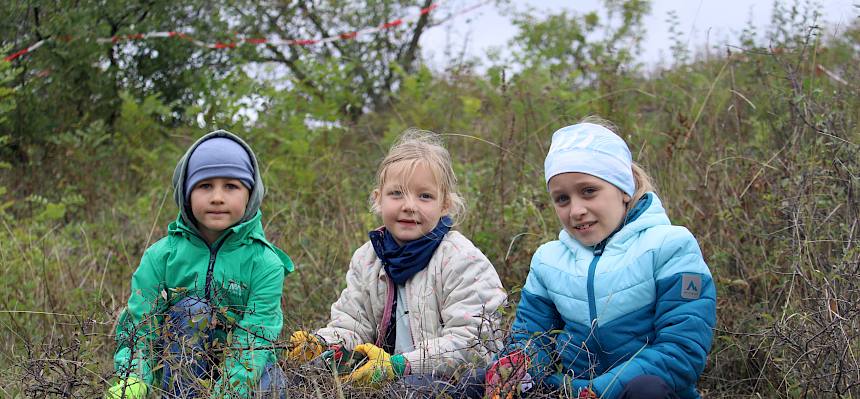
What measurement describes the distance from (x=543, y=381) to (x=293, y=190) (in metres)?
3.22

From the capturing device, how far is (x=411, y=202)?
3748 mm

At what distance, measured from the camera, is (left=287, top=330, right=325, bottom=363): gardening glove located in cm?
309

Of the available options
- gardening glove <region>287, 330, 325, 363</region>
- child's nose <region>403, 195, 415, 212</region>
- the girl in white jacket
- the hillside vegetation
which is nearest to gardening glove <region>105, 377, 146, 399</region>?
the hillside vegetation

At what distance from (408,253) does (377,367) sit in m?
0.54

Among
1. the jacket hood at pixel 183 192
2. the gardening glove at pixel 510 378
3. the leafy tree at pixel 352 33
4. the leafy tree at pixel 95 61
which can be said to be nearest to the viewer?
the gardening glove at pixel 510 378

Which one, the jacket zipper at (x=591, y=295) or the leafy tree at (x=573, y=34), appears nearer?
the jacket zipper at (x=591, y=295)

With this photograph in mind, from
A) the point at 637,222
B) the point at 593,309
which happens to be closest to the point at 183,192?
the point at 593,309

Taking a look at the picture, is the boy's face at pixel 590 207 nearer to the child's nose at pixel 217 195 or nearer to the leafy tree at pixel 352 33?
the child's nose at pixel 217 195

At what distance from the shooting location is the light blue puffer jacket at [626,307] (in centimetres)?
313

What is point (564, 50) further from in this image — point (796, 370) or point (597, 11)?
point (796, 370)

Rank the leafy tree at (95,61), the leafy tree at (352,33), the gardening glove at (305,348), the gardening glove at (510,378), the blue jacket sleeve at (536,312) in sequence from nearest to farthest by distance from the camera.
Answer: the gardening glove at (510,378) < the gardening glove at (305,348) < the blue jacket sleeve at (536,312) < the leafy tree at (95,61) < the leafy tree at (352,33)

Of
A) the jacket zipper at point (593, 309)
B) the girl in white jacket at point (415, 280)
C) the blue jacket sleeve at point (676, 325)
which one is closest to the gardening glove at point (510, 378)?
the blue jacket sleeve at point (676, 325)

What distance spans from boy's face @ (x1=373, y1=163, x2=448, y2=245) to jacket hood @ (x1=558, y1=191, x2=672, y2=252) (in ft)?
1.97

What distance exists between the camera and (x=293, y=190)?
6121 millimetres
